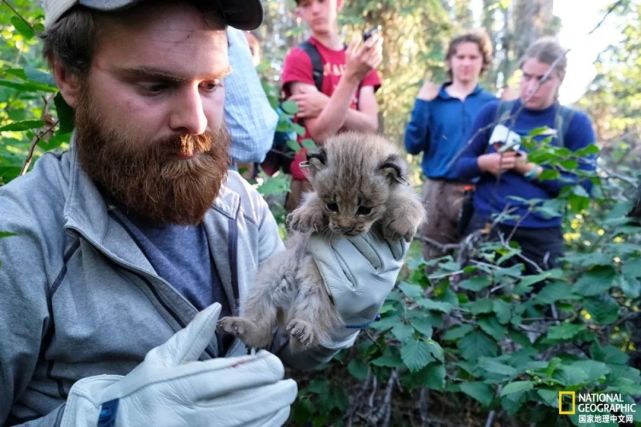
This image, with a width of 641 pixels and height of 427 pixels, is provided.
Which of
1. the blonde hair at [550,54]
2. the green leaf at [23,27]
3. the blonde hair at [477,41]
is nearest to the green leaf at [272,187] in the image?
the green leaf at [23,27]

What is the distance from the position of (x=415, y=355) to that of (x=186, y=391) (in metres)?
1.49

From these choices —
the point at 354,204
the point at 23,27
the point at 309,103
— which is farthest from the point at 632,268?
the point at 23,27

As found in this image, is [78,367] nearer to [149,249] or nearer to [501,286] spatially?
[149,249]

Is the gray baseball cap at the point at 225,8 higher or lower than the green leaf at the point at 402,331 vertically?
higher

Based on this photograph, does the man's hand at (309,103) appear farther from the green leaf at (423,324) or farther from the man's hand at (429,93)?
the green leaf at (423,324)

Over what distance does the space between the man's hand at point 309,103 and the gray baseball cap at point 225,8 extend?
2168mm

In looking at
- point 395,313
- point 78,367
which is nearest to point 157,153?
point 78,367

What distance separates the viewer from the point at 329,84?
470cm

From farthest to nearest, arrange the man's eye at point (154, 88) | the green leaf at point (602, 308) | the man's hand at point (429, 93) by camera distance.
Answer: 1. the man's hand at point (429, 93)
2. the green leaf at point (602, 308)
3. the man's eye at point (154, 88)

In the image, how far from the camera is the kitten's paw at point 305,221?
2258mm

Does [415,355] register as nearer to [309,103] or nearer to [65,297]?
[65,297]

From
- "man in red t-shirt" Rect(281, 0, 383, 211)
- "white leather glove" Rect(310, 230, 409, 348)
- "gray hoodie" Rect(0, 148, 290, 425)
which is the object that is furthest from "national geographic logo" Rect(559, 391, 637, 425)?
"man in red t-shirt" Rect(281, 0, 383, 211)

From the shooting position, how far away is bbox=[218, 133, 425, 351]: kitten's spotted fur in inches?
82.5

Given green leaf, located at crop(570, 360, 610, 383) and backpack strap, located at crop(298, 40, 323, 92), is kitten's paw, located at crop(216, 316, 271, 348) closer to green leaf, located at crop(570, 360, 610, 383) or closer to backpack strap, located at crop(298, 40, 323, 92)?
green leaf, located at crop(570, 360, 610, 383)
